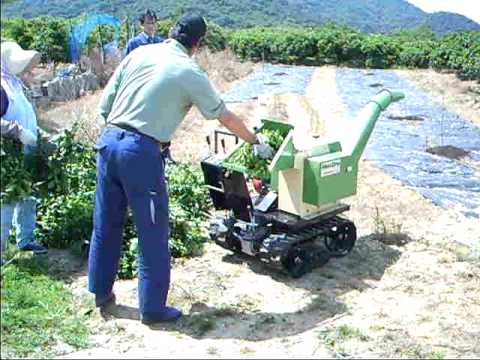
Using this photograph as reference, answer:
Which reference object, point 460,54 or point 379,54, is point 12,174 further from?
point 379,54

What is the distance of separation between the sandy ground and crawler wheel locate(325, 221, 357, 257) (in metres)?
0.07

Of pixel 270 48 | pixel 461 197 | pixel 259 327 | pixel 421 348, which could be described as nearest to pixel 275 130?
pixel 259 327

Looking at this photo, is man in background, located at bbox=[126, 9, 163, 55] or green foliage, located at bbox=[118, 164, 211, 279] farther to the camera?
man in background, located at bbox=[126, 9, 163, 55]

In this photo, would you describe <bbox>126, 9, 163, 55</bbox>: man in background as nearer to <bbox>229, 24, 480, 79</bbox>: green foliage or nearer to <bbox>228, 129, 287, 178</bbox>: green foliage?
<bbox>228, 129, 287, 178</bbox>: green foliage

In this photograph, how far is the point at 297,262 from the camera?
16.7ft

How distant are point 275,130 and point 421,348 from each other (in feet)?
5.91

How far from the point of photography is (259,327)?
4.24 m

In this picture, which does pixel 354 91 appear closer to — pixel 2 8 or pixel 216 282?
pixel 216 282

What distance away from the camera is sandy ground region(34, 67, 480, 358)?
155 inches

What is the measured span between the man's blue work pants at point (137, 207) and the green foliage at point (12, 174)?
1.43 feet

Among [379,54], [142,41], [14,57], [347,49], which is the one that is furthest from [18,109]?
[347,49]

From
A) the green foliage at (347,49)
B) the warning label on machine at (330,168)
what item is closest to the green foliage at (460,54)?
the green foliage at (347,49)

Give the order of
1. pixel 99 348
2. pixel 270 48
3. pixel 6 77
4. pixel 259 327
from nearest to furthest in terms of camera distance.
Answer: pixel 99 348, pixel 259 327, pixel 6 77, pixel 270 48

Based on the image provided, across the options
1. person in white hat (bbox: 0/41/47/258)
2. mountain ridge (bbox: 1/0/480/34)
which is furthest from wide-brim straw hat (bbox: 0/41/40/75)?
mountain ridge (bbox: 1/0/480/34)
